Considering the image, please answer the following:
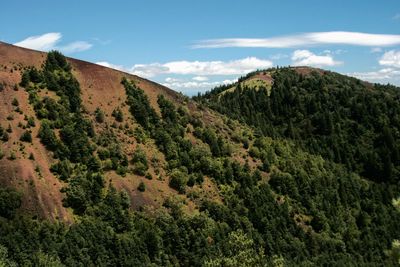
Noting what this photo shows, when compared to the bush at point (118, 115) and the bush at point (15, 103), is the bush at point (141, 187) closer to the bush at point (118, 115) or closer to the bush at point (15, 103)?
the bush at point (118, 115)

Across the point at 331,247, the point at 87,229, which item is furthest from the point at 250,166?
the point at 87,229

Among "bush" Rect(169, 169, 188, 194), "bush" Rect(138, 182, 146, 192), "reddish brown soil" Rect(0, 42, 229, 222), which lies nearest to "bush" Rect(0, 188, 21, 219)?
"reddish brown soil" Rect(0, 42, 229, 222)

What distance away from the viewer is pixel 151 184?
93.8 m

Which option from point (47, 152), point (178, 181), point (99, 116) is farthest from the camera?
point (99, 116)

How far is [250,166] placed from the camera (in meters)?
114

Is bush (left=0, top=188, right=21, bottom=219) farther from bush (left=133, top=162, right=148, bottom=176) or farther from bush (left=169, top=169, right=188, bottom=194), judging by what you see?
bush (left=169, top=169, right=188, bottom=194)

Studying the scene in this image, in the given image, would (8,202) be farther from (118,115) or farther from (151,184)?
(118,115)

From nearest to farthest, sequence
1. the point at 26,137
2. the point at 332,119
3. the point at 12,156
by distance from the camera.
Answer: the point at 12,156
the point at 26,137
the point at 332,119

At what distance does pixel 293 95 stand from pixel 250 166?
79.5 metres

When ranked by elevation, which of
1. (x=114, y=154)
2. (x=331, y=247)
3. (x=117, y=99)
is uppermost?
(x=117, y=99)

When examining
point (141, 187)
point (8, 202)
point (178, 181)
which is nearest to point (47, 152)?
point (8, 202)

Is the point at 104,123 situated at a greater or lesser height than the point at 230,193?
greater

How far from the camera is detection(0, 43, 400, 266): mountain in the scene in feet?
246

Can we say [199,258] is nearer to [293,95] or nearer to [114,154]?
[114,154]
